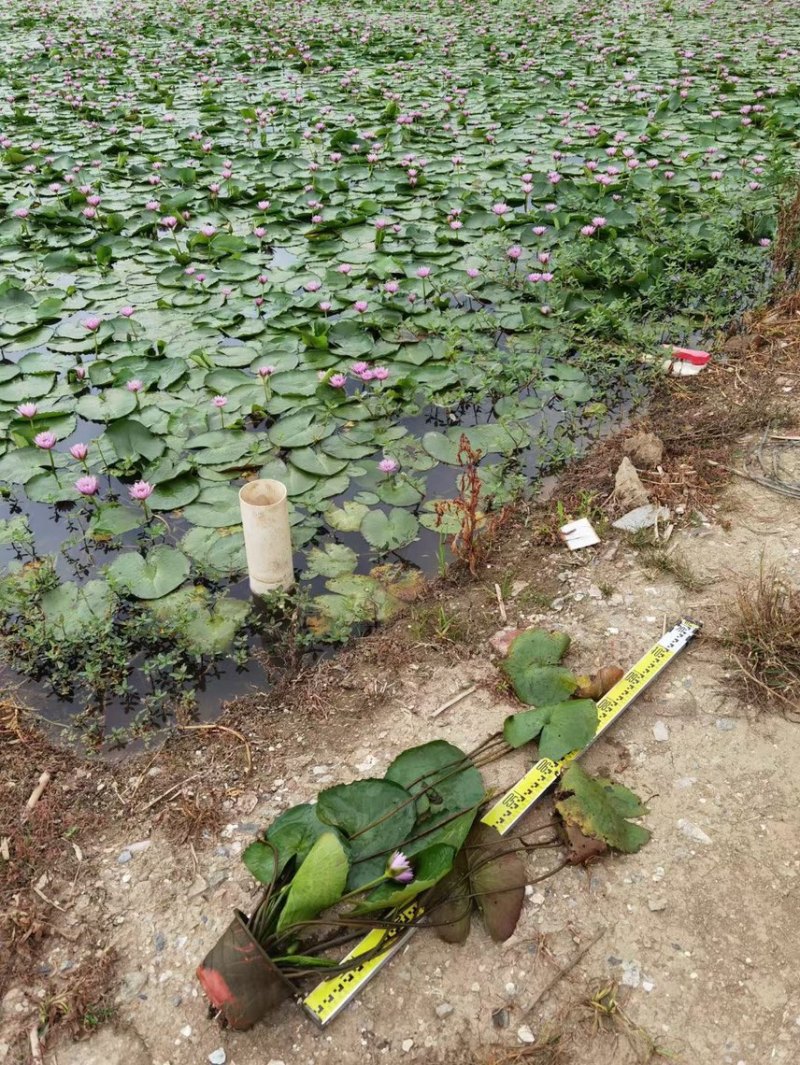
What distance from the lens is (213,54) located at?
944 centimetres

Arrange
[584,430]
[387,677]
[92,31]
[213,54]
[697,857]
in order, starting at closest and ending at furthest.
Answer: [697,857], [387,677], [584,430], [213,54], [92,31]

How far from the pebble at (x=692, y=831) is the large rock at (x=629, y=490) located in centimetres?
132

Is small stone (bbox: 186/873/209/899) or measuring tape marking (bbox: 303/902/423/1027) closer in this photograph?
measuring tape marking (bbox: 303/902/423/1027)

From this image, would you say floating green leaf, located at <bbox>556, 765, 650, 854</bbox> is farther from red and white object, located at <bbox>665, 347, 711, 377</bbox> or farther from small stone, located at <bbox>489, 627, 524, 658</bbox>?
red and white object, located at <bbox>665, 347, 711, 377</bbox>

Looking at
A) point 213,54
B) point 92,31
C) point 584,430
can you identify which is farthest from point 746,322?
point 92,31

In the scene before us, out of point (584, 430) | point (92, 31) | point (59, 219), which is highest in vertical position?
point (92, 31)

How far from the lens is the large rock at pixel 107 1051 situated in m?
1.45

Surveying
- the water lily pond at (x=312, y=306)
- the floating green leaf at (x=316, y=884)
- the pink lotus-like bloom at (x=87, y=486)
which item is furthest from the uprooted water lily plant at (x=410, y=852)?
the pink lotus-like bloom at (x=87, y=486)

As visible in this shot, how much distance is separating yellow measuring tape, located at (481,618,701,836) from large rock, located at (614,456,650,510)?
624 mm

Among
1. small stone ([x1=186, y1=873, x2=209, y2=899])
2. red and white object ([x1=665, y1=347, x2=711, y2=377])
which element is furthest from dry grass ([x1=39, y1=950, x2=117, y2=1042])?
red and white object ([x1=665, y1=347, x2=711, y2=377])

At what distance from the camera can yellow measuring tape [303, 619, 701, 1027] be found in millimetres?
1514

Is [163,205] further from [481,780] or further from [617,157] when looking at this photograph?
[481,780]

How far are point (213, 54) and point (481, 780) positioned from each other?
10.4 meters

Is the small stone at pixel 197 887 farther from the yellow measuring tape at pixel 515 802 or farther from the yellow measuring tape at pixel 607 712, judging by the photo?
the yellow measuring tape at pixel 607 712
